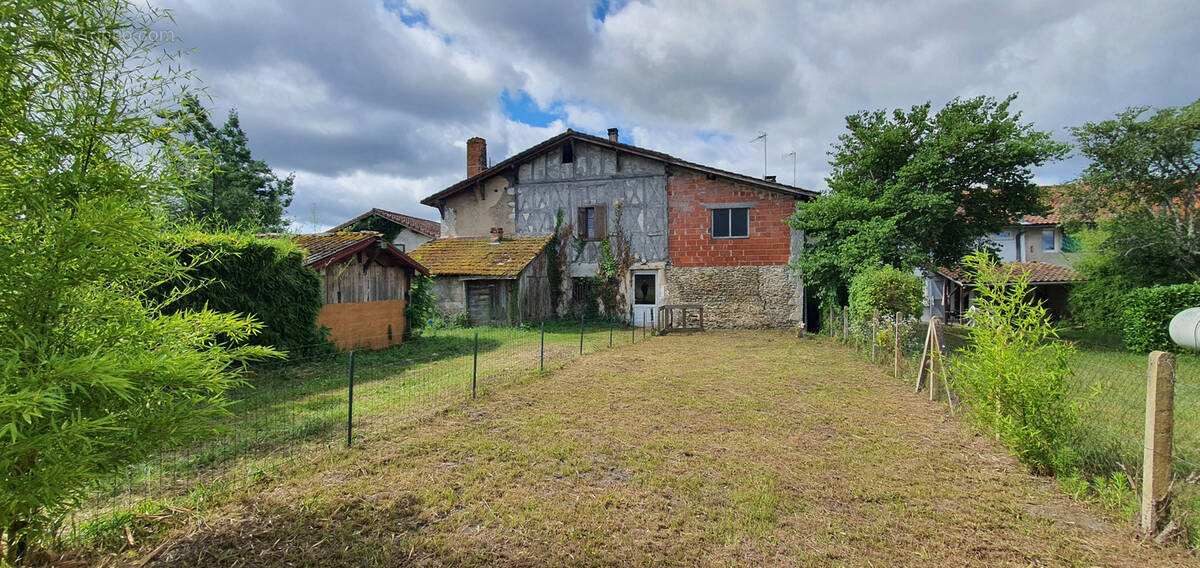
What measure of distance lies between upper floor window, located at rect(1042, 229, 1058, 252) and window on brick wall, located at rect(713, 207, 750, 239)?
16.5m

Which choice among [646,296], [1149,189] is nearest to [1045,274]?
[1149,189]

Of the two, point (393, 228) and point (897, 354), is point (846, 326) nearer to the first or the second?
point (897, 354)

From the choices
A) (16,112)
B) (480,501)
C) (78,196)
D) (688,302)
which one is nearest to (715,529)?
(480,501)

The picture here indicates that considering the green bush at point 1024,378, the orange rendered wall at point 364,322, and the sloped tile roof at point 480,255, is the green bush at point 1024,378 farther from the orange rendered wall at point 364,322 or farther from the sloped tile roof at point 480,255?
the sloped tile roof at point 480,255

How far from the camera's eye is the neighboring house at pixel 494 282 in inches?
656

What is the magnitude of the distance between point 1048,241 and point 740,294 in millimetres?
17236

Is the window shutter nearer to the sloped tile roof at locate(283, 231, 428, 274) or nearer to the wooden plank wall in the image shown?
the sloped tile roof at locate(283, 231, 428, 274)

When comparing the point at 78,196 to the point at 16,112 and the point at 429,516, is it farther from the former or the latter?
the point at 429,516

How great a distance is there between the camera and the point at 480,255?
1780cm

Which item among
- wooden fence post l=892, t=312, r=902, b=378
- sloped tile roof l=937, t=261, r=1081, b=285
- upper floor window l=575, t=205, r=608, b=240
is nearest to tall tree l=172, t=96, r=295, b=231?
upper floor window l=575, t=205, r=608, b=240

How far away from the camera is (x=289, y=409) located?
20.1 ft

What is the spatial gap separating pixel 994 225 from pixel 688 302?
31.1ft

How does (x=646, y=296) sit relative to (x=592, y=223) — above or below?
below

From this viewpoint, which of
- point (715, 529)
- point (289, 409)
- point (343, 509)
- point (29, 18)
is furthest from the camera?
point (289, 409)
